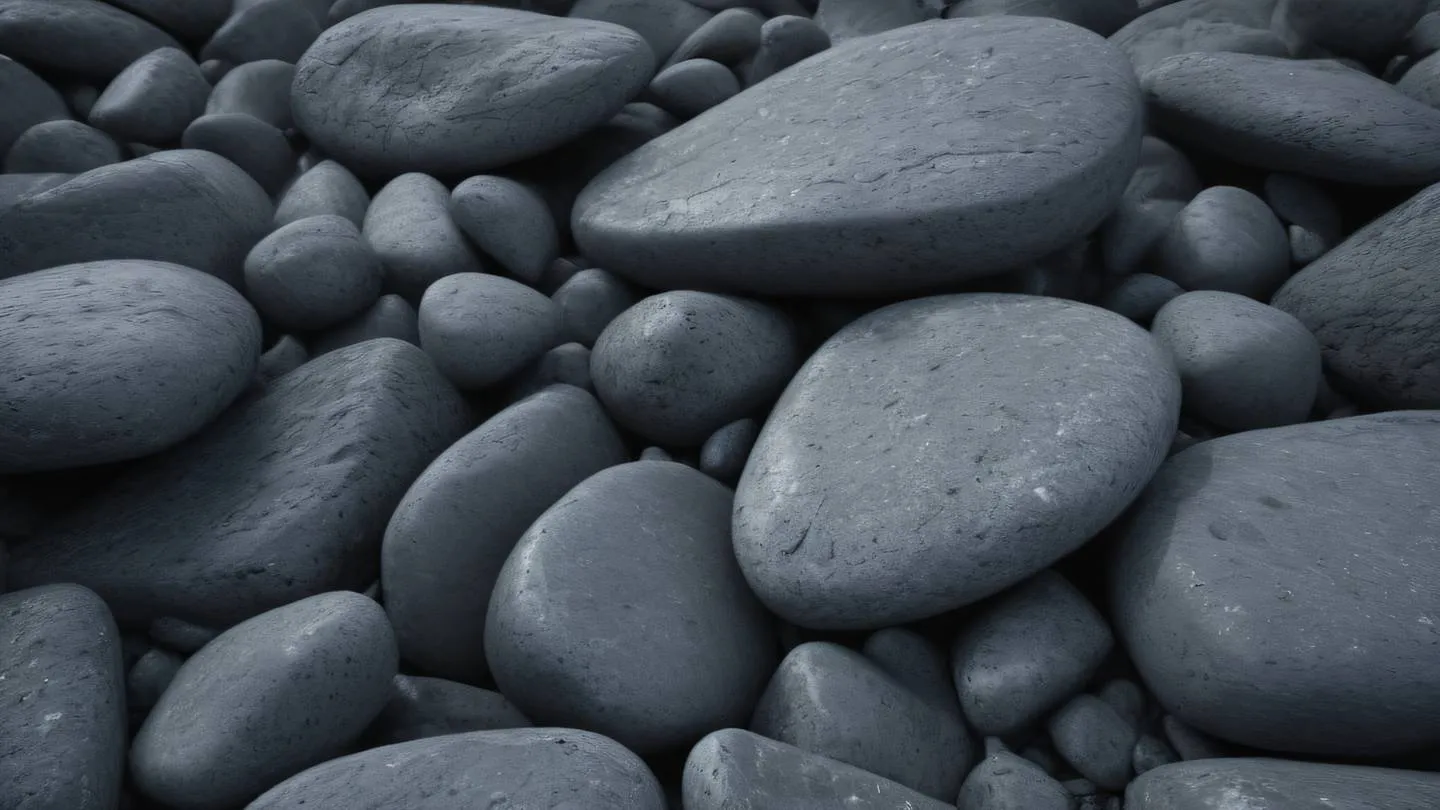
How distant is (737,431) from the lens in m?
2.21

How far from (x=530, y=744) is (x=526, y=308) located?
43.2 inches

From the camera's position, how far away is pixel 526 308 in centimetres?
230

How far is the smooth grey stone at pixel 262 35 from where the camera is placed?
362 cm

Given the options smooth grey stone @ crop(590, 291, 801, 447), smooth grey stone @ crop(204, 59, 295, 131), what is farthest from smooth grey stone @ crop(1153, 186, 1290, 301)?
smooth grey stone @ crop(204, 59, 295, 131)

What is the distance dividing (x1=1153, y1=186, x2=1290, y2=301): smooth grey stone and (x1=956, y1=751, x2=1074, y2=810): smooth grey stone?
4.48 feet

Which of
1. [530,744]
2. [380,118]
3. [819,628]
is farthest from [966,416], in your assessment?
[380,118]

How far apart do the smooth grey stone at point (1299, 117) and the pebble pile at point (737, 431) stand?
1 cm

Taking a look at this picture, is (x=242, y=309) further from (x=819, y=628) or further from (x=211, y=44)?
(x=211, y=44)

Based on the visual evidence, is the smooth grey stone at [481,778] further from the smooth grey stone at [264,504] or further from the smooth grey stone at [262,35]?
the smooth grey stone at [262,35]

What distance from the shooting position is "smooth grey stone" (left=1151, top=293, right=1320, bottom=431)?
207cm

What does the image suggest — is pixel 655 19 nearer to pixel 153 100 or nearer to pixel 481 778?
pixel 153 100

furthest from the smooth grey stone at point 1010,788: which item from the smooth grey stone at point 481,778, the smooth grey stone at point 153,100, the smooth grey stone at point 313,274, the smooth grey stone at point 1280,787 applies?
the smooth grey stone at point 153,100

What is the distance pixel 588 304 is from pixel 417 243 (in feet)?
1.56

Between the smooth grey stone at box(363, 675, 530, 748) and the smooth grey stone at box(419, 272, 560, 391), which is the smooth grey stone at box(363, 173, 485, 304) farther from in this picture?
the smooth grey stone at box(363, 675, 530, 748)
